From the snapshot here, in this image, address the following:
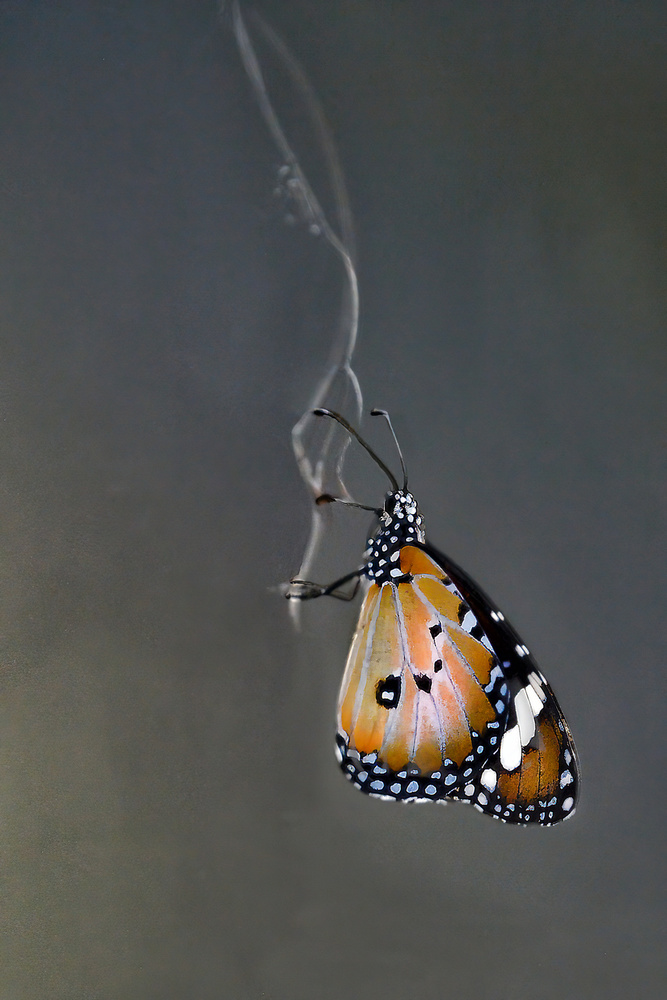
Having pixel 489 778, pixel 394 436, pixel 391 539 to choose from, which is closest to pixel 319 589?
pixel 391 539

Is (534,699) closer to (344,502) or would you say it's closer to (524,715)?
(524,715)

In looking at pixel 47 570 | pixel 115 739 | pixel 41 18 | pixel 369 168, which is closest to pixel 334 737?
pixel 115 739

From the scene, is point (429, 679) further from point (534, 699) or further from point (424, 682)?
point (534, 699)

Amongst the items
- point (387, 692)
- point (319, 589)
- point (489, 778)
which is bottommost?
point (489, 778)

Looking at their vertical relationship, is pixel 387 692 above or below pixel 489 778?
above

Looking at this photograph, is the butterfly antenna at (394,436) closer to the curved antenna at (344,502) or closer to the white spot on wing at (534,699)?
the curved antenna at (344,502)

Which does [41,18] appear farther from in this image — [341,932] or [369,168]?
[341,932]
